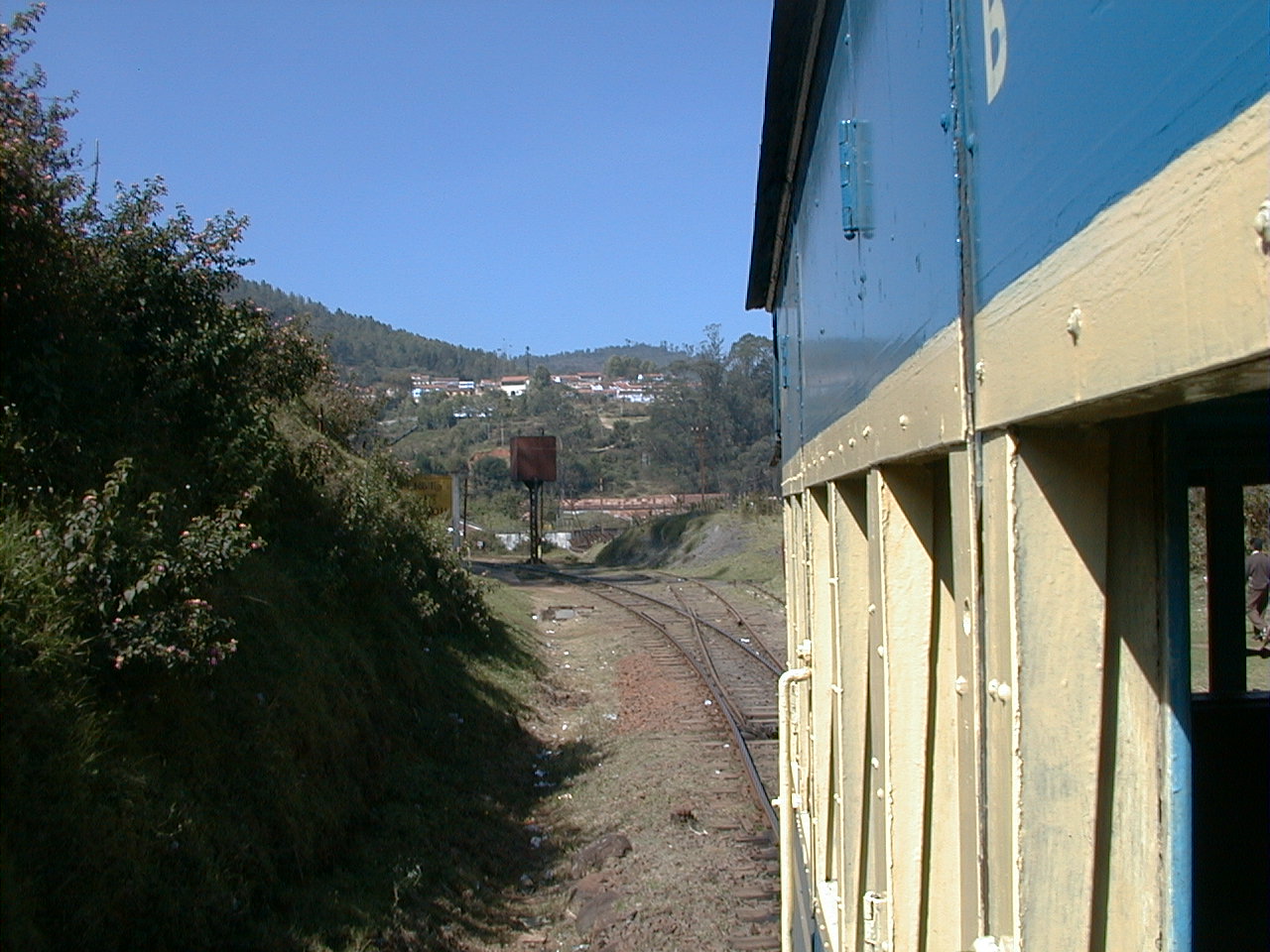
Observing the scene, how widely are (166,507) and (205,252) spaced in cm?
346

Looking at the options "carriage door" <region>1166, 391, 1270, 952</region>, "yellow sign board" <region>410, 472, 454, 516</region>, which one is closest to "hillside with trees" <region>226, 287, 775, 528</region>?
"yellow sign board" <region>410, 472, 454, 516</region>

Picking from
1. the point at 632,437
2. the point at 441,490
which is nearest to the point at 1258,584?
the point at 441,490

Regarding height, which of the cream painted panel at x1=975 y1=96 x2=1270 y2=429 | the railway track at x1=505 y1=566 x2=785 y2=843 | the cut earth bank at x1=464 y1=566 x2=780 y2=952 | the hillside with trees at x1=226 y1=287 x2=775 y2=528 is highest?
the hillside with trees at x1=226 y1=287 x2=775 y2=528

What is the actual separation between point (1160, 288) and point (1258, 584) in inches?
179

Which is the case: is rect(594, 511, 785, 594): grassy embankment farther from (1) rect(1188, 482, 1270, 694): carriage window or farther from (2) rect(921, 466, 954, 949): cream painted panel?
(2) rect(921, 466, 954, 949): cream painted panel

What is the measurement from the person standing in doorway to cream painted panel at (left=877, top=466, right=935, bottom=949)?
2.42 meters

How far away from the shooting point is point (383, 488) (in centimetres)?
1499

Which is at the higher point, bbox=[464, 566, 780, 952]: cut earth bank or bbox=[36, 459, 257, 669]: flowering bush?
bbox=[36, 459, 257, 669]: flowering bush

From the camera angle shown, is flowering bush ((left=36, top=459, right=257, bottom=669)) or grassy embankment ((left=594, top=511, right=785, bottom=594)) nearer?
flowering bush ((left=36, top=459, right=257, bottom=669))

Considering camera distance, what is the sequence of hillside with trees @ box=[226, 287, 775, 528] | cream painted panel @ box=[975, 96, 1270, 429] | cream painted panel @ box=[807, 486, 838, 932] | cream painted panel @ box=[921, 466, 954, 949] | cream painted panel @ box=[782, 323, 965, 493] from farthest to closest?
hillside with trees @ box=[226, 287, 775, 528] < cream painted panel @ box=[807, 486, 838, 932] < cream painted panel @ box=[921, 466, 954, 949] < cream painted panel @ box=[782, 323, 965, 493] < cream painted panel @ box=[975, 96, 1270, 429]

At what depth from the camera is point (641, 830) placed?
9297 millimetres

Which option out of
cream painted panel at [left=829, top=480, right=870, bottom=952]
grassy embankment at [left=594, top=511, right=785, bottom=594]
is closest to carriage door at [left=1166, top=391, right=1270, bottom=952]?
cream painted panel at [left=829, top=480, right=870, bottom=952]

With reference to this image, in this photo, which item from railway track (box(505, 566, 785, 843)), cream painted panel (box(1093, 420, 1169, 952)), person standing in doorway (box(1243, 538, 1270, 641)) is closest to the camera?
cream painted panel (box(1093, 420, 1169, 952))

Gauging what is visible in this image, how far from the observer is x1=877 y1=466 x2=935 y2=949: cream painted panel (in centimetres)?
246
